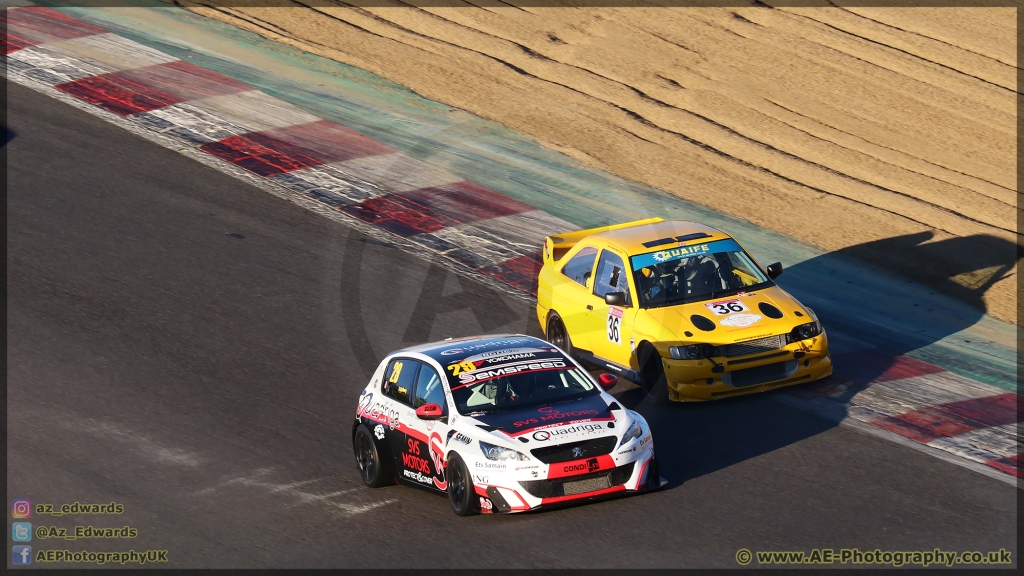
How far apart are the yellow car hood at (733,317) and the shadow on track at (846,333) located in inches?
28.6

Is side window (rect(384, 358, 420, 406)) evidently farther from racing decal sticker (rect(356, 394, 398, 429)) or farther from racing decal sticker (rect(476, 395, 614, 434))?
racing decal sticker (rect(476, 395, 614, 434))

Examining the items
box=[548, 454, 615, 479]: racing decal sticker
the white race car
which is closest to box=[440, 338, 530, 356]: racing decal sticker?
the white race car

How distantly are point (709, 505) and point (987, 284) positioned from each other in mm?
7343

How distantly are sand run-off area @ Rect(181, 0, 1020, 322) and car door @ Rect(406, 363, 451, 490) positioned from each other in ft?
25.7

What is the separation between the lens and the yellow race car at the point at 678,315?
38.7 ft

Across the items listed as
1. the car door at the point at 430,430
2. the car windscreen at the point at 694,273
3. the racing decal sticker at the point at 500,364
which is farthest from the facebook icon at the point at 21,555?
the car windscreen at the point at 694,273

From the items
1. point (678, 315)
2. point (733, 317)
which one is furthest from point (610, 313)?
point (733, 317)

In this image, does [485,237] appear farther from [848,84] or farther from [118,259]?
[848,84]

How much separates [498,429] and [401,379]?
1526 millimetres

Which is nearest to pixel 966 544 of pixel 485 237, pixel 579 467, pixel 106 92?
pixel 579 467

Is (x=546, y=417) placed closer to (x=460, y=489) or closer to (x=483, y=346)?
(x=460, y=489)

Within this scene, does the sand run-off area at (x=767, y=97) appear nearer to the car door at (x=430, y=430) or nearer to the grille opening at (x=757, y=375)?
the grille opening at (x=757, y=375)

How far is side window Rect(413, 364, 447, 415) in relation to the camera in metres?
10.2

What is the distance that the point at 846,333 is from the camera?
14133 mm
